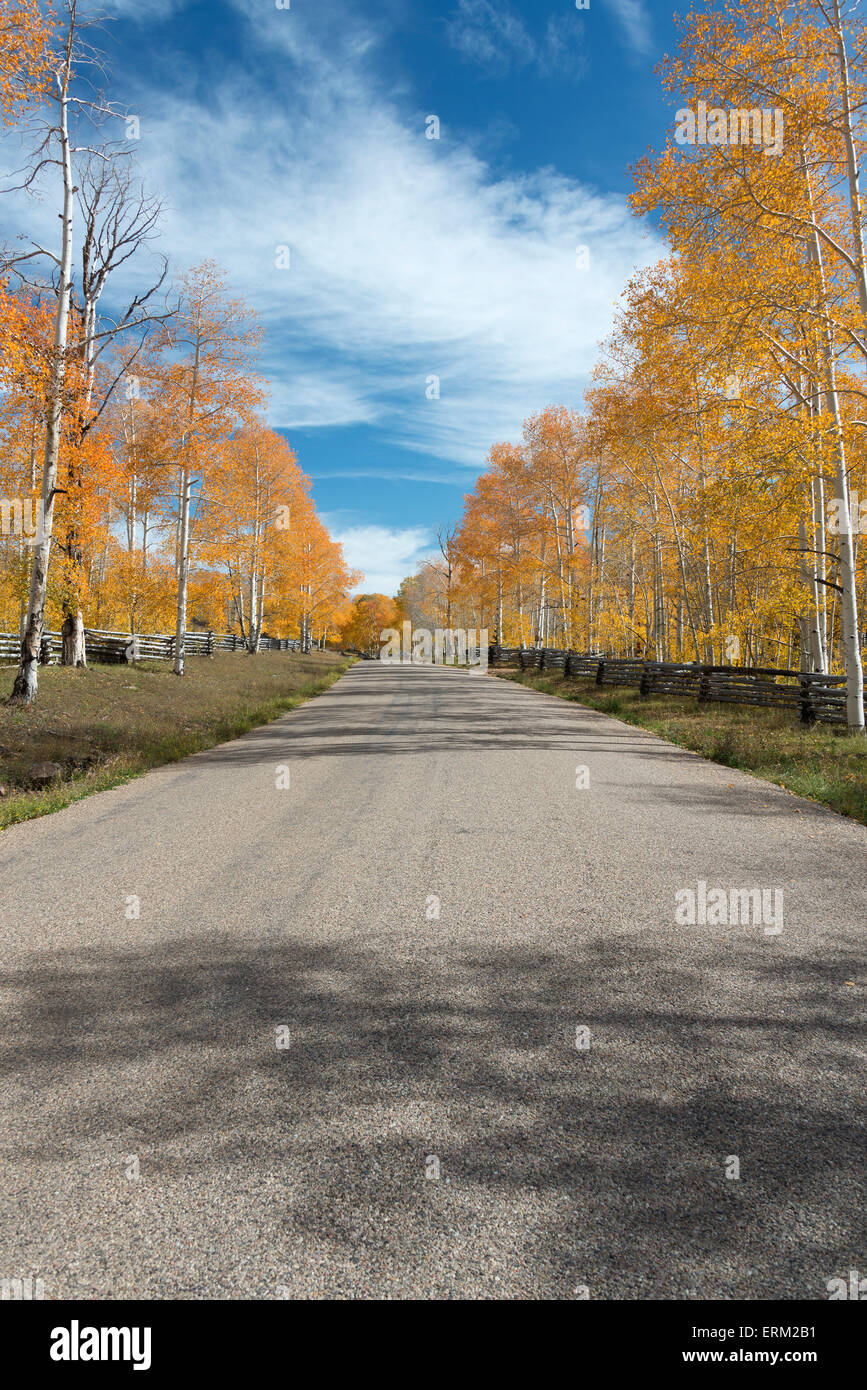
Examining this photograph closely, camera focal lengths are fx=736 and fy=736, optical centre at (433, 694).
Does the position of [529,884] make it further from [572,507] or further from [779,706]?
[572,507]

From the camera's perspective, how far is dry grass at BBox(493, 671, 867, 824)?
895 centimetres

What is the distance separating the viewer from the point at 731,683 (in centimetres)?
1728

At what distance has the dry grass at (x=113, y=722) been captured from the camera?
368 inches

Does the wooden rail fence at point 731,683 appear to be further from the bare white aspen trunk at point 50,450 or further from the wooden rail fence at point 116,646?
the wooden rail fence at point 116,646

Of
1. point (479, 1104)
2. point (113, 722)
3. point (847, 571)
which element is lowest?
point (479, 1104)

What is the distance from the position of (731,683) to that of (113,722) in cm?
1343

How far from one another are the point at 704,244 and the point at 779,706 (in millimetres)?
8768

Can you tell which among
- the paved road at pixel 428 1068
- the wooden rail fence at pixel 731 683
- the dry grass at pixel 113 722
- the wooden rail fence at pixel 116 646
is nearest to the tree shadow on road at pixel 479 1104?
the paved road at pixel 428 1068

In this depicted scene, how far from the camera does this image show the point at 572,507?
32.0 m

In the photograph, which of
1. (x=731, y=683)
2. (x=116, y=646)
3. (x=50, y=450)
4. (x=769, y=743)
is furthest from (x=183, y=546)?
(x=769, y=743)

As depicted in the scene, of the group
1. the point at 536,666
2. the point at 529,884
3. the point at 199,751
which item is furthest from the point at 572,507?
the point at 529,884

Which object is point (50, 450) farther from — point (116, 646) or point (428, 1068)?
point (428, 1068)

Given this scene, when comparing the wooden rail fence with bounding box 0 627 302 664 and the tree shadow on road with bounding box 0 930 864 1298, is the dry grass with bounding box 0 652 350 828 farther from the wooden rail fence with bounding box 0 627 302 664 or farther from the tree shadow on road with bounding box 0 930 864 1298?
the tree shadow on road with bounding box 0 930 864 1298

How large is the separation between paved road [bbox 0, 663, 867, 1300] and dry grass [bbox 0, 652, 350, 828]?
8.97 ft
